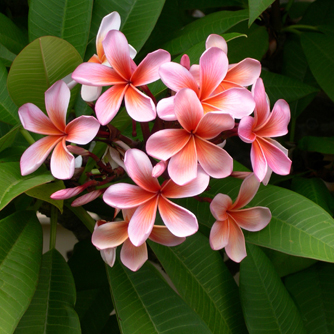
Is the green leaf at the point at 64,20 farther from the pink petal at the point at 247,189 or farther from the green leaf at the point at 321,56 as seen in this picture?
the green leaf at the point at 321,56

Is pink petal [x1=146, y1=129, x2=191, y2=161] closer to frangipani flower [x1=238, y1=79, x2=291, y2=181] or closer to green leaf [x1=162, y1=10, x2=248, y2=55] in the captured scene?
frangipani flower [x1=238, y1=79, x2=291, y2=181]

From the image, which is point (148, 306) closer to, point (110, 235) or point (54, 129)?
point (110, 235)

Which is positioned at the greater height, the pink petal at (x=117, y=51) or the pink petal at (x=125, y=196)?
the pink petal at (x=117, y=51)

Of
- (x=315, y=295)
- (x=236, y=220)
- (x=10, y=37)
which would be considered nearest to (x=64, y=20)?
(x=10, y=37)

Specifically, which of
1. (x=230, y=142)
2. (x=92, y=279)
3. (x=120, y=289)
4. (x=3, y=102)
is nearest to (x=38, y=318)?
(x=120, y=289)

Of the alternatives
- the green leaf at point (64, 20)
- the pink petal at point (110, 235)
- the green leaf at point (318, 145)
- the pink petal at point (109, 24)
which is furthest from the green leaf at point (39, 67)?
the green leaf at point (318, 145)

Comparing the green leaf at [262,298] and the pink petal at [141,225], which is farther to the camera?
the green leaf at [262,298]

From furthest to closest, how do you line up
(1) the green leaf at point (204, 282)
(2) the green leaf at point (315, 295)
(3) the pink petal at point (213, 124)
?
1. (2) the green leaf at point (315, 295)
2. (1) the green leaf at point (204, 282)
3. (3) the pink petal at point (213, 124)
